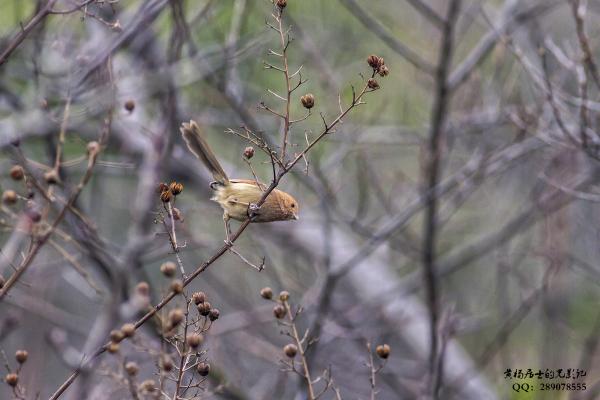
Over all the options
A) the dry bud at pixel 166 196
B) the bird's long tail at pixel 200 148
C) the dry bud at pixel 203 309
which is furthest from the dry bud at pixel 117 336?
the bird's long tail at pixel 200 148

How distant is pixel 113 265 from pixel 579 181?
3431 millimetres

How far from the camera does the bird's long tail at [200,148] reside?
3.72 metres

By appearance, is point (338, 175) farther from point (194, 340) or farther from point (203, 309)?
point (194, 340)

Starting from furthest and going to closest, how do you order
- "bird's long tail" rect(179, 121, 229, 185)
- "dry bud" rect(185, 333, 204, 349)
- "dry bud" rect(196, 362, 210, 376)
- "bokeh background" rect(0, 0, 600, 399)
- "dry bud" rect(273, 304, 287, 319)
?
"bokeh background" rect(0, 0, 600, 399)
"bird's long tail" rect(179, 121, 229, 185)
"dry bud" rect(273, 304, 287, 319)
"dry bud" rect(196, 362, 210, 376)
"dry bud" rect(185, 333, 204, 349)

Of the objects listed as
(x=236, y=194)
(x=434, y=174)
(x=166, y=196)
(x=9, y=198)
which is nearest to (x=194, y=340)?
(x=166, y=196)

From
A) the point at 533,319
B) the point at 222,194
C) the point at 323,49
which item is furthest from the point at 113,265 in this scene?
the point at 533,319

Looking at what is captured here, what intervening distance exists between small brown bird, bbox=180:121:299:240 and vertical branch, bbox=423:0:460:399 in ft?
3.77

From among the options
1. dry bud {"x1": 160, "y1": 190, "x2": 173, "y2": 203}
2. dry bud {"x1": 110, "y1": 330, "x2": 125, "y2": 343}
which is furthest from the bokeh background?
dry bud {"x1": 110, "y1": 330, "x2": 125, "y2": 343}

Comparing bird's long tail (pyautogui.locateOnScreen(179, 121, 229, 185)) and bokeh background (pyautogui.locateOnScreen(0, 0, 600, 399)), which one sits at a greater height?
bokeh background (pyautogui.locateOnScreen(0, 0, 600, 399))

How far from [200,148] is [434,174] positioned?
172 centimetres

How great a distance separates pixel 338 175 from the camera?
7539mm

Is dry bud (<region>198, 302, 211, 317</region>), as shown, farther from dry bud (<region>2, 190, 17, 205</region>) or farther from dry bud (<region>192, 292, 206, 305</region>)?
dry bud (<region>2, 190, 17, 205</region>)

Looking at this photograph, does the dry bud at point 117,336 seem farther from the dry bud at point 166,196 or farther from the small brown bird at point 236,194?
the small brown bird at point 236,194

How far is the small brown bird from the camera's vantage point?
3.79 m
